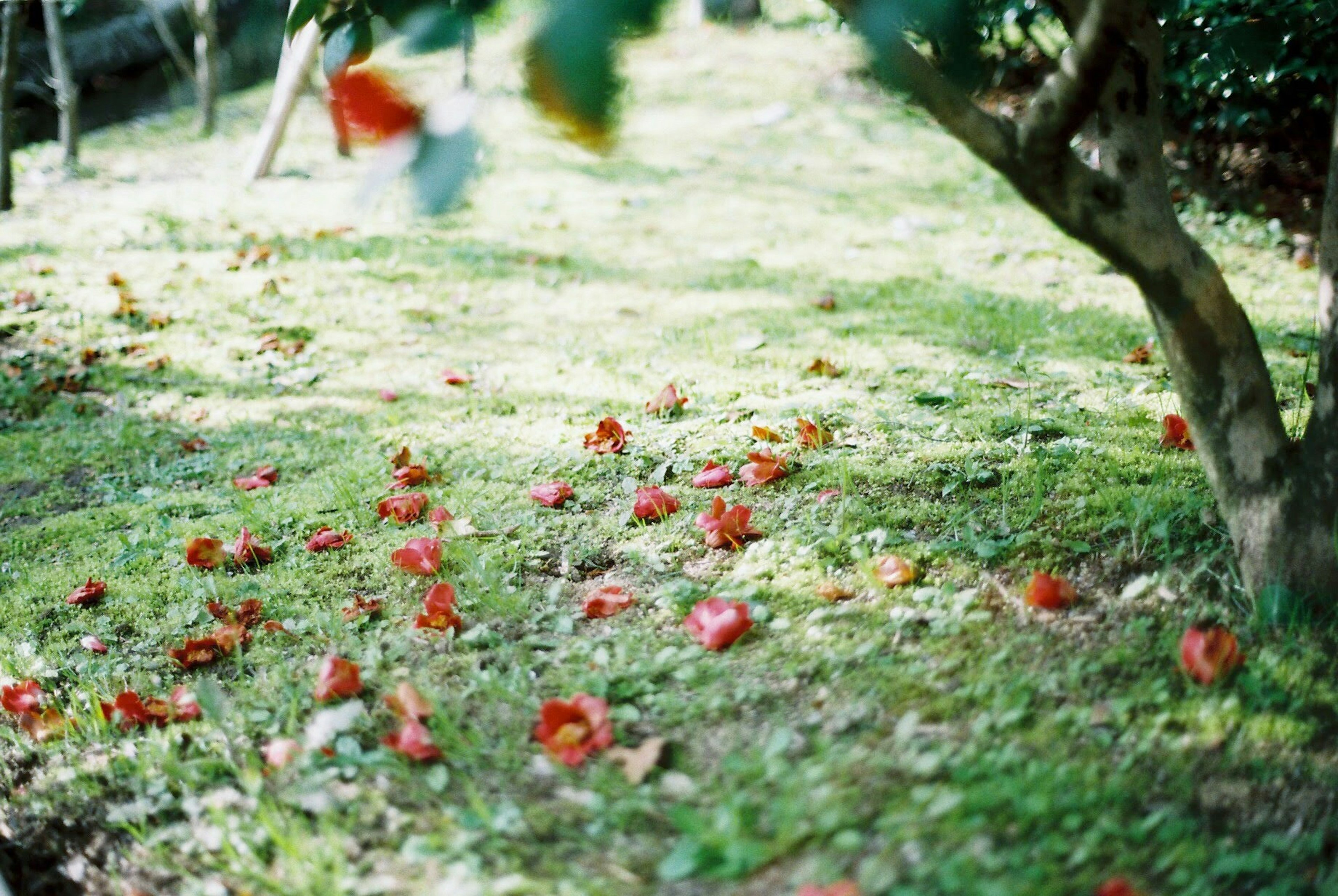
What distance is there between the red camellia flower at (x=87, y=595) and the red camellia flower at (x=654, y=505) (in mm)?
1361

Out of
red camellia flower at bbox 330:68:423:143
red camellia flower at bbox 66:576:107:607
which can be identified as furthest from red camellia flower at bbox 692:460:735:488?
red camellia flower at bbox 330:68:423:143

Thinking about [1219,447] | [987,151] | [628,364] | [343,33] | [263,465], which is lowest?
[263,465]

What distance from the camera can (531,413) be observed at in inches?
138

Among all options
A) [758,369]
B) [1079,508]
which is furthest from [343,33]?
[758,369]

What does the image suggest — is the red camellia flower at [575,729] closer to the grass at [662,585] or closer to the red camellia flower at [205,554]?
the grass at [662,585]

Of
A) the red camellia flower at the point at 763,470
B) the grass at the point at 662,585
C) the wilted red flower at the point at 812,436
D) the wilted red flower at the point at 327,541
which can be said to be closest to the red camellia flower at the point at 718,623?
the grass at the point at 662,585

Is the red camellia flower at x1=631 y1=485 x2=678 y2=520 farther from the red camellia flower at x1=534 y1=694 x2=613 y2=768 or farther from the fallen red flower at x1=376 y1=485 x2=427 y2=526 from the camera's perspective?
the red camellia flower at x1=534 y1=694 x2=613 y2=768

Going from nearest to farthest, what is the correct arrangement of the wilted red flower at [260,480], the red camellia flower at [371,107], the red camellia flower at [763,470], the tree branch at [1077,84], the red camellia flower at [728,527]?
the red camellia flower at [371,107]
the tree branch at [1077,84]
the red camellia flower at [728,527]
the red camellia flower at [763,470]
the wilted red flower at [260,480]

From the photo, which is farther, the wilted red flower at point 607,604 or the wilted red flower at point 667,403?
the wilted red flower at point 667,403

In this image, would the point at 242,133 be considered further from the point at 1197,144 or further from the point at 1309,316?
the point at 1309,316

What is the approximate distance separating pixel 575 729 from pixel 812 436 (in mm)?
1321

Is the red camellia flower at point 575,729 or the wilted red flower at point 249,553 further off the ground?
the red camellia flower at point 575,729

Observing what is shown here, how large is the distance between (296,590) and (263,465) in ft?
3.59

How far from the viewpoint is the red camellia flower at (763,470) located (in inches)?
104
